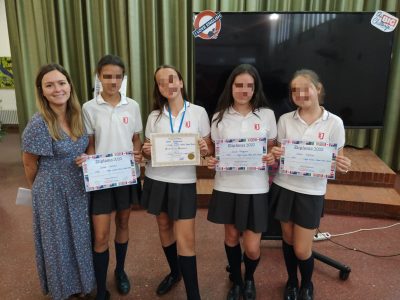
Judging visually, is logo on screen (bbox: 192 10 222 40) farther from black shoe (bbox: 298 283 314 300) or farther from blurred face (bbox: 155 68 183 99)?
black shoe (bbox: 298 283 314 300)

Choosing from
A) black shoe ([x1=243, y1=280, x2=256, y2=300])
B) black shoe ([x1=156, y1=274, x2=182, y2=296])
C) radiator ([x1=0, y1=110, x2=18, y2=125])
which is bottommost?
black shoe ([x1=156, y1=274, x2=182, y2=296])

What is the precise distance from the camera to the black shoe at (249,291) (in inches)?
77.7

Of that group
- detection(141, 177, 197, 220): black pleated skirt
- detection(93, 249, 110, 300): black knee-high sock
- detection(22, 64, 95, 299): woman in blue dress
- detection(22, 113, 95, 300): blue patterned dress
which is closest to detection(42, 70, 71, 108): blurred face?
detection(22, 64, 95, 299): woman in blue dress

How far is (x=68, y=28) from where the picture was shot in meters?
4.02

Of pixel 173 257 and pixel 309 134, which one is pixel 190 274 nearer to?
pixel 173 257

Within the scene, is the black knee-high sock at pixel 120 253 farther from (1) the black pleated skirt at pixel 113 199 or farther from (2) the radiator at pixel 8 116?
(2) the radiator at pixel 8 116

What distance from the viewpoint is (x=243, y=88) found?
1666 mm

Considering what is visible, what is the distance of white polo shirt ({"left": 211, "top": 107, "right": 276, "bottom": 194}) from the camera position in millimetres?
1708

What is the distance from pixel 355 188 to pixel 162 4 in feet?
9.39

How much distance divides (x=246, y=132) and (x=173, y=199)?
514mm

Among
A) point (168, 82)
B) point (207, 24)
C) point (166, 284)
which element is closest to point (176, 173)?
point (168, 82)

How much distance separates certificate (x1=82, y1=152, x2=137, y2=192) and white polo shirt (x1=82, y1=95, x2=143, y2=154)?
0.19ft

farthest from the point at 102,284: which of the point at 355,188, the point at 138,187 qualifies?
the point at 355,188

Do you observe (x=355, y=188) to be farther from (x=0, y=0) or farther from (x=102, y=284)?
(x=0, y=0)
